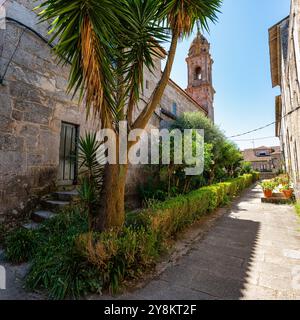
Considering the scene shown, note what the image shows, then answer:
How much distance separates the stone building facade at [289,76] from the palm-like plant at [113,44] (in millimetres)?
4043

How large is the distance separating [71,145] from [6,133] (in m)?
1.74

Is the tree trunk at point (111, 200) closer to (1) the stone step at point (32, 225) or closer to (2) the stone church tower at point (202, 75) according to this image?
(1) the stone step at point (32, 225)

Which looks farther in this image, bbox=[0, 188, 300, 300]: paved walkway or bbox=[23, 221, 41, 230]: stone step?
bbox=[23, 221, 41, 230]: stone step

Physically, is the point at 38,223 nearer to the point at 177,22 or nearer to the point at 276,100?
the point at 177,22

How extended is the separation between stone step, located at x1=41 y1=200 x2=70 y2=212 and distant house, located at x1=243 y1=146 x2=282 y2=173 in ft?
127

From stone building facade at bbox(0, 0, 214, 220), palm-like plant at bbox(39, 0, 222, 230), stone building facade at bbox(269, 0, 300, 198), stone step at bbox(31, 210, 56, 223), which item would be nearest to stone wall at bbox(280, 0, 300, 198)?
stone building facade at bbox(269, 0, 300, 198)

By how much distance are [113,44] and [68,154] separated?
3446 mm

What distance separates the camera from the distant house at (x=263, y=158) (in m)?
35.5

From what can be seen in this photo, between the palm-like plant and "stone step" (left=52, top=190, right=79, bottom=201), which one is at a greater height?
the palm-like plant

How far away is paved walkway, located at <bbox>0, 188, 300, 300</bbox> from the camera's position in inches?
92.4

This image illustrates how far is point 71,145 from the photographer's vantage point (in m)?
5.52

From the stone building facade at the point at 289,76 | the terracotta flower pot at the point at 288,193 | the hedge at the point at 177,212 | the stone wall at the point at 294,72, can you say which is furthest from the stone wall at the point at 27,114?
the terracotta flower pot at the point at 288,193

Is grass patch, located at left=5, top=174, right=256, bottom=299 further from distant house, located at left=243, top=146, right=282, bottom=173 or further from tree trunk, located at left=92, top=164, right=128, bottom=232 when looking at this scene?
distant house, located at left=243, top=146, right=282, bottom=173

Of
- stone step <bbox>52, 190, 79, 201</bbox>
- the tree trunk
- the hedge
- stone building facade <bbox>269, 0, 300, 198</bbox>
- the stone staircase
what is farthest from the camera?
stone building facade <bbox>269, 0, 300, 198</bbox>
